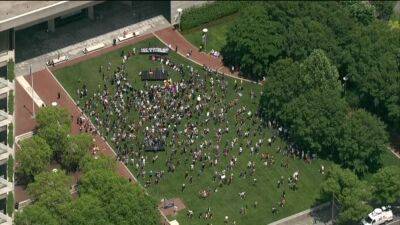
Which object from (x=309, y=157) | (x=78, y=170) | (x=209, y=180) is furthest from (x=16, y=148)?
(x=309, y=157)

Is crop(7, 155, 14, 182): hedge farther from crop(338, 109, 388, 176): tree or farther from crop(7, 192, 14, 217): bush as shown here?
crop(338, 109, 388, 176): tree

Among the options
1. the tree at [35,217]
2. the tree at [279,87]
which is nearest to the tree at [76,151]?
the tree at [35,217]

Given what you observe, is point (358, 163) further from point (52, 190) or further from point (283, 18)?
point (52, 190)

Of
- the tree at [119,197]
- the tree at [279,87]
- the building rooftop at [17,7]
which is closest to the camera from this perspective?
the tree at [119,197]

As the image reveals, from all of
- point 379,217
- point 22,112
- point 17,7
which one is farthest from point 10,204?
point 379,217

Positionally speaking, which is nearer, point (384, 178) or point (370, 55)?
point (384, 178)

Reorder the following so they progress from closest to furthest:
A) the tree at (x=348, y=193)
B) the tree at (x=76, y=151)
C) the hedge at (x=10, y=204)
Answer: the hedge at (x=10, y=204), the tree at (x=348, y=193), the tree at (x=76, y=151)

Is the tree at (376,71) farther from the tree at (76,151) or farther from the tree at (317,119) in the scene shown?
the tree at (76,151)
